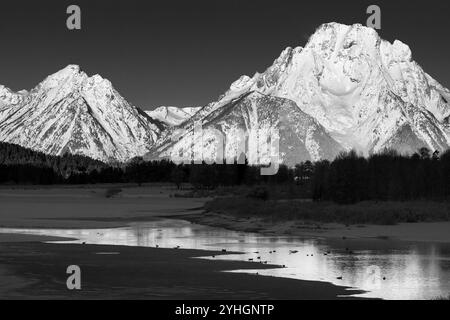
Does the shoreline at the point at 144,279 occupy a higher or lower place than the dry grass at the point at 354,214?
lower

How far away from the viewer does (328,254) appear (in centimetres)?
3959

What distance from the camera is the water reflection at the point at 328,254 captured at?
28.9m

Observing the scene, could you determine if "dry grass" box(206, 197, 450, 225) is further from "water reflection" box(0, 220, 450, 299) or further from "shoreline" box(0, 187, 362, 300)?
"shoreline" box(0, 187, 362, 300)

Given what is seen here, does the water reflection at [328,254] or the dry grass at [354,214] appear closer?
the water reflection at [328,254]

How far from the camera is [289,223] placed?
2501 inches

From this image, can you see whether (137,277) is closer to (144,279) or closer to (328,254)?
(144,279)

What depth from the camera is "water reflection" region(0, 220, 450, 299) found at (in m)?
28.9

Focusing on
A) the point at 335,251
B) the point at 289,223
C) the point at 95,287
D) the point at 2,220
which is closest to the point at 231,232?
the point at 289,223

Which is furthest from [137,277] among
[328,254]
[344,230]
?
[344,230]

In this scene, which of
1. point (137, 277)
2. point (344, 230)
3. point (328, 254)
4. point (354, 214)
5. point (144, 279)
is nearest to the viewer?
point (144, 279)

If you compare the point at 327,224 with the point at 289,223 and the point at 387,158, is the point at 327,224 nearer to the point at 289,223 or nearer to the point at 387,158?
the point at 289,223

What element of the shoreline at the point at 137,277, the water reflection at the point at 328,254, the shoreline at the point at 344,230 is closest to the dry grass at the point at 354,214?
the shoreline at the point at 344,230

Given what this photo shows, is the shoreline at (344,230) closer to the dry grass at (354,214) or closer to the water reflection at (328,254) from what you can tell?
the dry grass at (354,214)

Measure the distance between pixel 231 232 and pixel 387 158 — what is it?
92.5 metres
